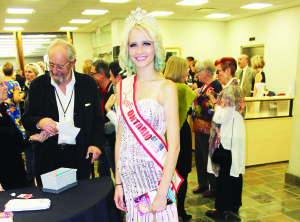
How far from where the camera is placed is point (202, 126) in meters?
3.17

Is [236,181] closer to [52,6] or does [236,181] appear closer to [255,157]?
[255,157]

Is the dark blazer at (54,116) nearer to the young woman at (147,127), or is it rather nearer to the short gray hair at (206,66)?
the young woman at (147,127)

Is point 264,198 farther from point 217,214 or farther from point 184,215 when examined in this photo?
point 184,215

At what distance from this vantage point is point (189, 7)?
25.7 feet

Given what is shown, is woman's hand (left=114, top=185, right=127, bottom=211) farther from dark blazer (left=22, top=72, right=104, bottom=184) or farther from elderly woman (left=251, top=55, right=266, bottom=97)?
elderly woman (left=251, top=55, right=266, bottom=97)

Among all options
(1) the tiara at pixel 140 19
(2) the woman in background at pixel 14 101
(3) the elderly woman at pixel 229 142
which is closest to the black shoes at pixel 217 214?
(3) the elderly woman at pixel 229 142

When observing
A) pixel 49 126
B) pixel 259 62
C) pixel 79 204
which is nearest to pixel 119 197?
pixel 79 204

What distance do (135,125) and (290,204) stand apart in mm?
2613

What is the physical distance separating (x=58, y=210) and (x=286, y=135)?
415 centimetres

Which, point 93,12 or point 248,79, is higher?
point 93,12

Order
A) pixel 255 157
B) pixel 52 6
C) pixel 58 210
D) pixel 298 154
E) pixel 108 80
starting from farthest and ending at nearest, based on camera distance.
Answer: pixel 52 6
pixel 255 157
pixel 298 154
pixel 108 80
pixel 58 210

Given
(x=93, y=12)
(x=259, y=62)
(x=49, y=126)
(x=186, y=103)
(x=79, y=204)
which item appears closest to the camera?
(x=79, y=204)

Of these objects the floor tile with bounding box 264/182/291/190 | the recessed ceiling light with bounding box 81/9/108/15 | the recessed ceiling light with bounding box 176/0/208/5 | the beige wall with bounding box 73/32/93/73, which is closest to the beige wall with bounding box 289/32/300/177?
the floor tile with bounding box 264/182/291/190

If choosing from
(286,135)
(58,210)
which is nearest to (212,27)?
(286,135)
